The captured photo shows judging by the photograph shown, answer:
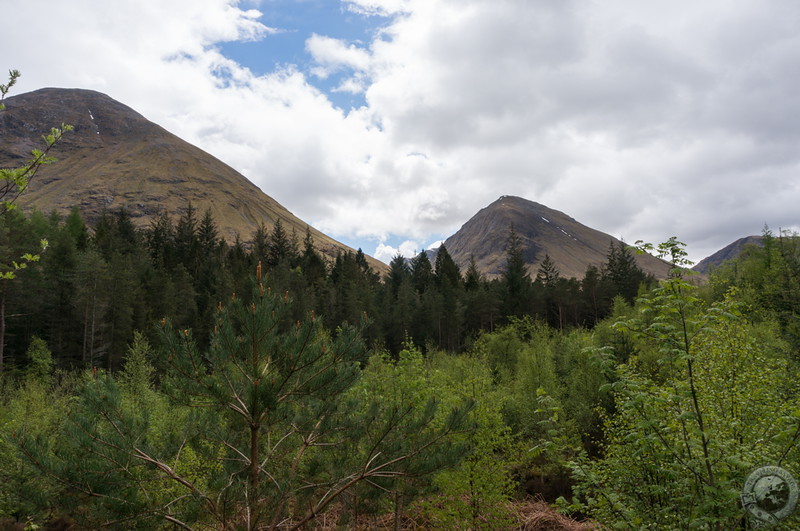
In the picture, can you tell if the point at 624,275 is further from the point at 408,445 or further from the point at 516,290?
the point at 408,445

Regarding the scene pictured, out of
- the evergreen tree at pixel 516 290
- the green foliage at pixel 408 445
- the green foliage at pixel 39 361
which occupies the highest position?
the evergreen tree at pixel 516 290

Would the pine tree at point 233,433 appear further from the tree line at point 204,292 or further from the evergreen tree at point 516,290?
the evergreen tree at point 516,290

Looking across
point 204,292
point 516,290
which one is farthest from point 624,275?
point 204,292

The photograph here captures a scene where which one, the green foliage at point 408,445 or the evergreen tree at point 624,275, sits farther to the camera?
the evergreen tree at point 624,275

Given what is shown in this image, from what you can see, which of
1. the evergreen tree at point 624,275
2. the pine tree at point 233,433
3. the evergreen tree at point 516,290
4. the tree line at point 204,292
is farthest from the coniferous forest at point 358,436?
the evergreen tree at point 624,275

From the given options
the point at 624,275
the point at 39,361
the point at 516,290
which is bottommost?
the point at 39,361

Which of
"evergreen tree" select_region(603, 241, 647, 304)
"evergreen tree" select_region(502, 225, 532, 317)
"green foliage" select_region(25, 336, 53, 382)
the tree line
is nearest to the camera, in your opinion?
"green foliage" select_region(25, 336, 53, 382)

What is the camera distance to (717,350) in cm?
777

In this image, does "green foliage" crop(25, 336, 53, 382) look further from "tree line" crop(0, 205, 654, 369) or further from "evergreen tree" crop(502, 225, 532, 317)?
"evergreen tree" crop(502, 225, 532, 317)

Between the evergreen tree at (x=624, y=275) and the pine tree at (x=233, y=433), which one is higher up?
the evergreen tree at (x=624, y=275)

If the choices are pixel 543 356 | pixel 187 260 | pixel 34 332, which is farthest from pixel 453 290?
pixel 34 332

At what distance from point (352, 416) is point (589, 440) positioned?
79.6 feet

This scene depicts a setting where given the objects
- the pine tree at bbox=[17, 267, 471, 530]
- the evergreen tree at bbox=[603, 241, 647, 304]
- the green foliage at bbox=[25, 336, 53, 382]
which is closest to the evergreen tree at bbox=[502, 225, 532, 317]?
the evergreen tree at bbox=[603, 241, 647, 304]

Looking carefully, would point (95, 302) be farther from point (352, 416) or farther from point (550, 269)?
point (550, 269)
